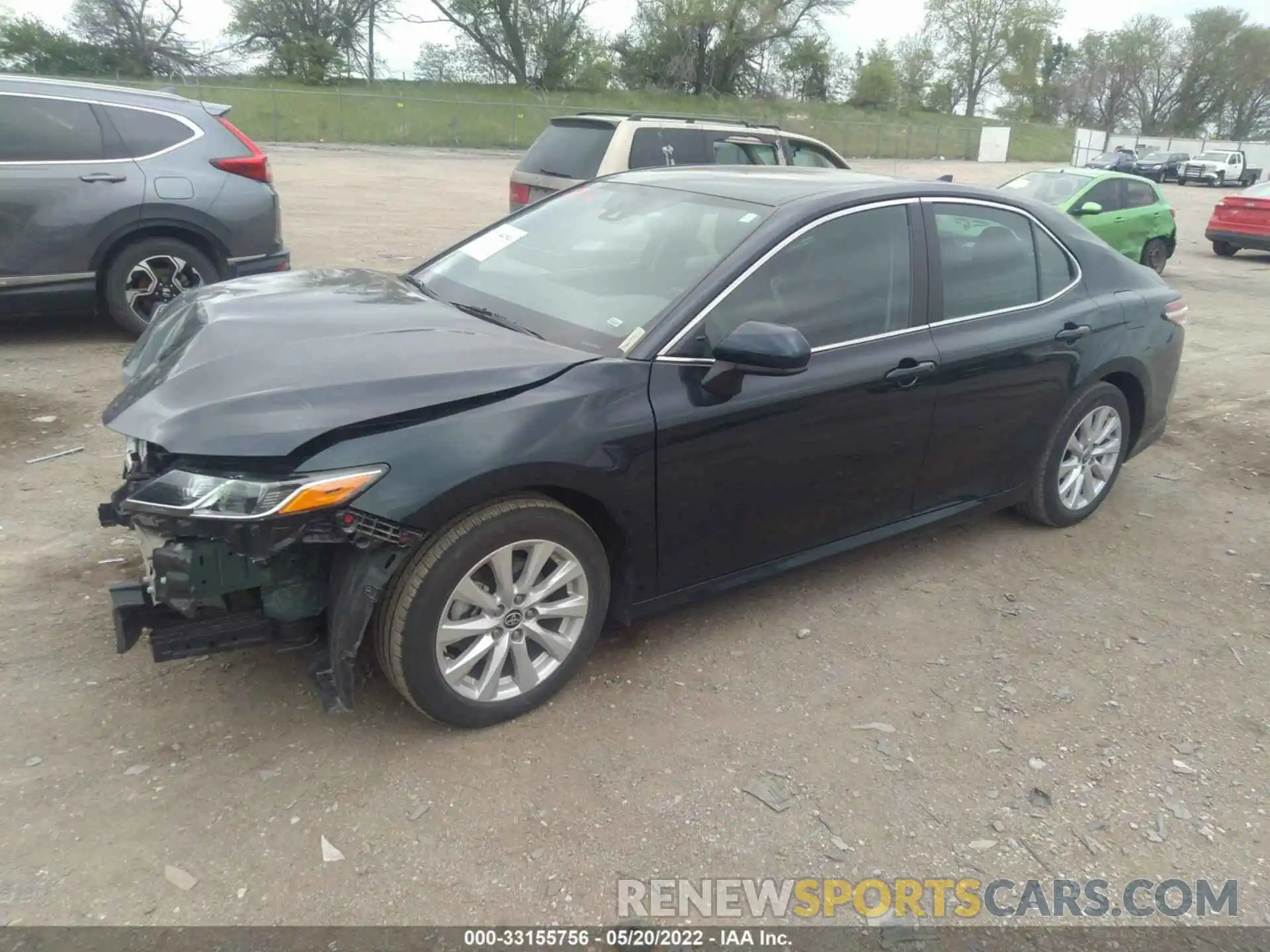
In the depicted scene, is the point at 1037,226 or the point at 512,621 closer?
the point at 512,621

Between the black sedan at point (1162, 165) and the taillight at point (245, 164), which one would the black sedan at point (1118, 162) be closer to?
the black sedan at point (1162, 165)

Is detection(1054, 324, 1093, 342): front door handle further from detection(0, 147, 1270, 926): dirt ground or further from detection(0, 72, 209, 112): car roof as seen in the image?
detection(0, 72, 209, 112): car roof

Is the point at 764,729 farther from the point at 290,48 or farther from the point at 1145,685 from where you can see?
the point at 290,48

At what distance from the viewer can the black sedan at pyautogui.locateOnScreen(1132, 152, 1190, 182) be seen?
43094mm

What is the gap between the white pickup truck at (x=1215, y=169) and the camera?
143 feet

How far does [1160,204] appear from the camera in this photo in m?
14.1

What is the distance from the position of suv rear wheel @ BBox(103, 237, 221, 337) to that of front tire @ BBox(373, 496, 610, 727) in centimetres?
505

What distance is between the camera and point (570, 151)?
32.8 feet

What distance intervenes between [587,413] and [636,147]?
7181mm

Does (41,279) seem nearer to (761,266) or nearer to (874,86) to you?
(761,266)

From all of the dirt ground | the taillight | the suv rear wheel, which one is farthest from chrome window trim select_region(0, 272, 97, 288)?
the dirt ground

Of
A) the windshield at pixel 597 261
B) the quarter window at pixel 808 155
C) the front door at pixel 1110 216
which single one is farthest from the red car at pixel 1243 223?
the windshield at pixel 597 261

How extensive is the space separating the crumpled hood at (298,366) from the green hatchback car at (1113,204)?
1125 cm

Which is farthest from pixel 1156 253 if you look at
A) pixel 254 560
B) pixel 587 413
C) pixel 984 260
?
pixel 254 560
